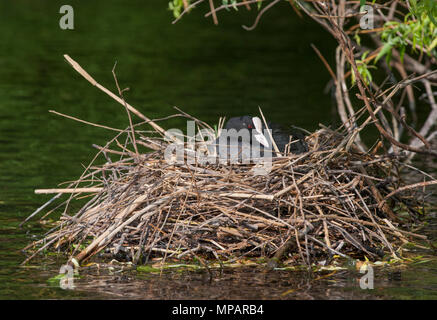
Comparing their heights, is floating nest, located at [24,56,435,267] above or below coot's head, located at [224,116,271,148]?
below

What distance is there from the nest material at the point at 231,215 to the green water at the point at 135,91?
0.43 meters

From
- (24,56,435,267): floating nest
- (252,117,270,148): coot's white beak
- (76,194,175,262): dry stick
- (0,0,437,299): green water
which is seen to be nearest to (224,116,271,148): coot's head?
(252,117,270,148): coot's white beak

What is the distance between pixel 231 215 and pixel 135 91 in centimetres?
1360

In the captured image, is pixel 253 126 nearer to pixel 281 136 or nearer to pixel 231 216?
pixel 281 136

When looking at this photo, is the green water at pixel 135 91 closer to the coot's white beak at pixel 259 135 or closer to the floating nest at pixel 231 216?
the floating nest at pixel 231 216

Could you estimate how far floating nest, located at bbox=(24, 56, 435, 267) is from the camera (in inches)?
322

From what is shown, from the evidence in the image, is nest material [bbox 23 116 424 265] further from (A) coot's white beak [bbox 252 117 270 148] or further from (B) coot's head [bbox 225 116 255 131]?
(B) coot's head [bbox 225 116 255 131]

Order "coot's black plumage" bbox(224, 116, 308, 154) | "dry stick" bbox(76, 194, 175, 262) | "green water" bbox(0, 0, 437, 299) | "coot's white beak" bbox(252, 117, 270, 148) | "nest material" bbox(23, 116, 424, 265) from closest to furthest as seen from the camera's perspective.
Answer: "green water" bbox(0, 0, 437, 299), "dry stick" bbox(76, 194, 175, 262), "nest material" bbox(23, 116, 424, 265), "coot's white beak" bbox(252, 117, 270, 148), "coot's black plumage" bbox(224, 116, 308, 154)

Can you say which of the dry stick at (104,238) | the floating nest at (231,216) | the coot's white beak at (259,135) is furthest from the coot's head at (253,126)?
the dry stick at (104,238)

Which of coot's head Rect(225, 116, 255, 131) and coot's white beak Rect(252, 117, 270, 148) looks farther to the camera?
coot's head Rect(225, 116, 255, 131)
